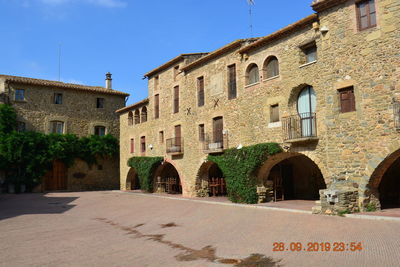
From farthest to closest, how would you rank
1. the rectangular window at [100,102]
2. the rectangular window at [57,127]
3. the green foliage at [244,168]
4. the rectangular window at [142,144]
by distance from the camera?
1. the rectangular window at [100,102]
2. the rectangular window at [57,127]
3. the rectangular window at [142,144]
4. the green foliage at [244,168]

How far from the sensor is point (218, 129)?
1867 centimetres

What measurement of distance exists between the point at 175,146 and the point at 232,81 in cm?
614

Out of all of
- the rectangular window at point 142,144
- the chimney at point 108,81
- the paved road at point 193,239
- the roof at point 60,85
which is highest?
the chimney at point 108,81

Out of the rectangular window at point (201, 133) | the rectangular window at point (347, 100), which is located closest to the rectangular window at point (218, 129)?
the rectangular window at point (201, 133)

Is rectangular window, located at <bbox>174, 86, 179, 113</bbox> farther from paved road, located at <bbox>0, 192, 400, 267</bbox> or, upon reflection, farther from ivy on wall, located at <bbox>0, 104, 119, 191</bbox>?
ivy on wall, located at <bbox>0, 104, 119, 191</bbox>

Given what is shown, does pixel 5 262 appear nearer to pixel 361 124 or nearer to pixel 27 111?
pixel 361 124

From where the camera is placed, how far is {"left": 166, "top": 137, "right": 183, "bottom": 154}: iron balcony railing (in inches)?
843

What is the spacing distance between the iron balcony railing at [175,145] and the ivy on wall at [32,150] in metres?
Result: 11.4

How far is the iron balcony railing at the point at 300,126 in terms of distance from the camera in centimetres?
1337

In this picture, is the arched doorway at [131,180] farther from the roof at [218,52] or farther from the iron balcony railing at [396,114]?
the iron balcony railing at [396,114]

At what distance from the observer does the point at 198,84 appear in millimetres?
20469

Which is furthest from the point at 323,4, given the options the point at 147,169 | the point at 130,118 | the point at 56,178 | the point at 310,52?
the point at 56,178

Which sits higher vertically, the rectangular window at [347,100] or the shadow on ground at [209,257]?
the rectangular window at [347,100]

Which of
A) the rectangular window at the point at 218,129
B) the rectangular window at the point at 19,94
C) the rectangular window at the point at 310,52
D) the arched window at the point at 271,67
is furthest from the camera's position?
the rectangular window at the point at 19,94
